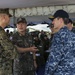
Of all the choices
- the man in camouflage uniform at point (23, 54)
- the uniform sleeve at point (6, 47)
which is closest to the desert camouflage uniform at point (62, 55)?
the uniform sleeve at point (6, 47)

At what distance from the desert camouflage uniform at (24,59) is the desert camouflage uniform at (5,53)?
3.43ft

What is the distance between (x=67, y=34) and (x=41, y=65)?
16.9ft

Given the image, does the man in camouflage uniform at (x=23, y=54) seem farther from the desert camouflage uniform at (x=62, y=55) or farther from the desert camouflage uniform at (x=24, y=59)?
the desert camouflage uniform at (x=62, y=55)

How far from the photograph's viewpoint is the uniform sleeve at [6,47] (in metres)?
3.64

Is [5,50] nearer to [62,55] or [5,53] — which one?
[5,53]

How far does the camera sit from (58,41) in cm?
334

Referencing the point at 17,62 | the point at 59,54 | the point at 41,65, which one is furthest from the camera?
the point at 41,65

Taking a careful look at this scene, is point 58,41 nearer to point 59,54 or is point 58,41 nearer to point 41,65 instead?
point 59,54

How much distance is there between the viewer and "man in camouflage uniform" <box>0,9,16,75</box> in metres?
3.65

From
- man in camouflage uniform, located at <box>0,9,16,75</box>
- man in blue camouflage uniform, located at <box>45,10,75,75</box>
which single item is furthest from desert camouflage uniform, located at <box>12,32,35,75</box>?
man in blue camouflage uniform, located at <box>45,10,75,75</box>

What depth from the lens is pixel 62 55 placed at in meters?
3.33

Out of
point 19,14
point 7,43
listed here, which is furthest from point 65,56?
point 19,14

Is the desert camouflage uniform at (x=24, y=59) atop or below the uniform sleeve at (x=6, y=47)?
below

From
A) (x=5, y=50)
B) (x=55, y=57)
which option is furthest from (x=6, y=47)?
(x=55, y=57)
